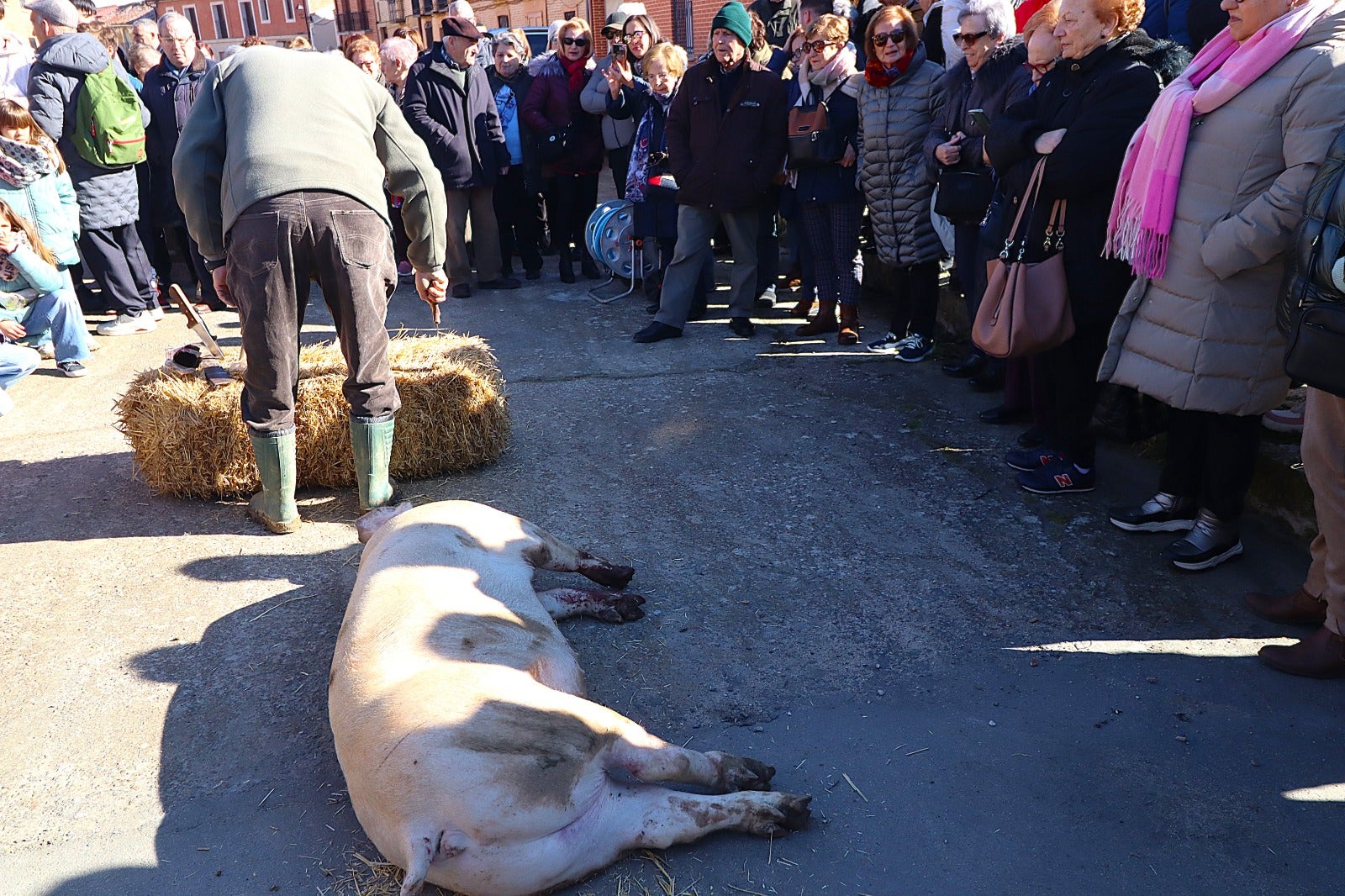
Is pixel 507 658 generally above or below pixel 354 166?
below

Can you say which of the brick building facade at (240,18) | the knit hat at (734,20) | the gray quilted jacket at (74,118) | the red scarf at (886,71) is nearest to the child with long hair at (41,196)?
the gray quilted jacket at (74,118)

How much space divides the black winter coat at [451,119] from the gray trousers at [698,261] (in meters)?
2.27

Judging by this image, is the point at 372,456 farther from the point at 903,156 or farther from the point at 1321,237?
the point at 903,156

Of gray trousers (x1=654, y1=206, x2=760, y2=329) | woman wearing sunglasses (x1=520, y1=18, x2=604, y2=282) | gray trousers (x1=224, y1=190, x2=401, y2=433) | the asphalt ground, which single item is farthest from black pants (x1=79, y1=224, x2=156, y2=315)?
gray trousers (x1=224, y1=190, x2=401, y2=433)

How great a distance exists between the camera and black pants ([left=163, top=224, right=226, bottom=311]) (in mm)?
8734

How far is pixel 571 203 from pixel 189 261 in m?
3.68

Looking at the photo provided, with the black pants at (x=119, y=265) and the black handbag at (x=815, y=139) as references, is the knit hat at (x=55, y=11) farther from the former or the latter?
the black handbag at (x=815, y=139)

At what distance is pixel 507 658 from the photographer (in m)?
2.83

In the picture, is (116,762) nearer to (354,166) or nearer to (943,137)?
(354,166)

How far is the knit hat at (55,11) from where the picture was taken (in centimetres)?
760

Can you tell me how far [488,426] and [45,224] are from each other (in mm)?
4343

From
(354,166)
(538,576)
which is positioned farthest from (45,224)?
(538,576)

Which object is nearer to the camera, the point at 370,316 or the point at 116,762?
the point at 116,762

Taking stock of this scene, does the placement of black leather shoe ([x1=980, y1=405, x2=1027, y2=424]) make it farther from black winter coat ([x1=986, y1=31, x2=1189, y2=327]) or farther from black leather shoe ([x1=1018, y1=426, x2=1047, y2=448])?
black winter coat ([x1=986, y1=31, x2=1189, y2=327])
